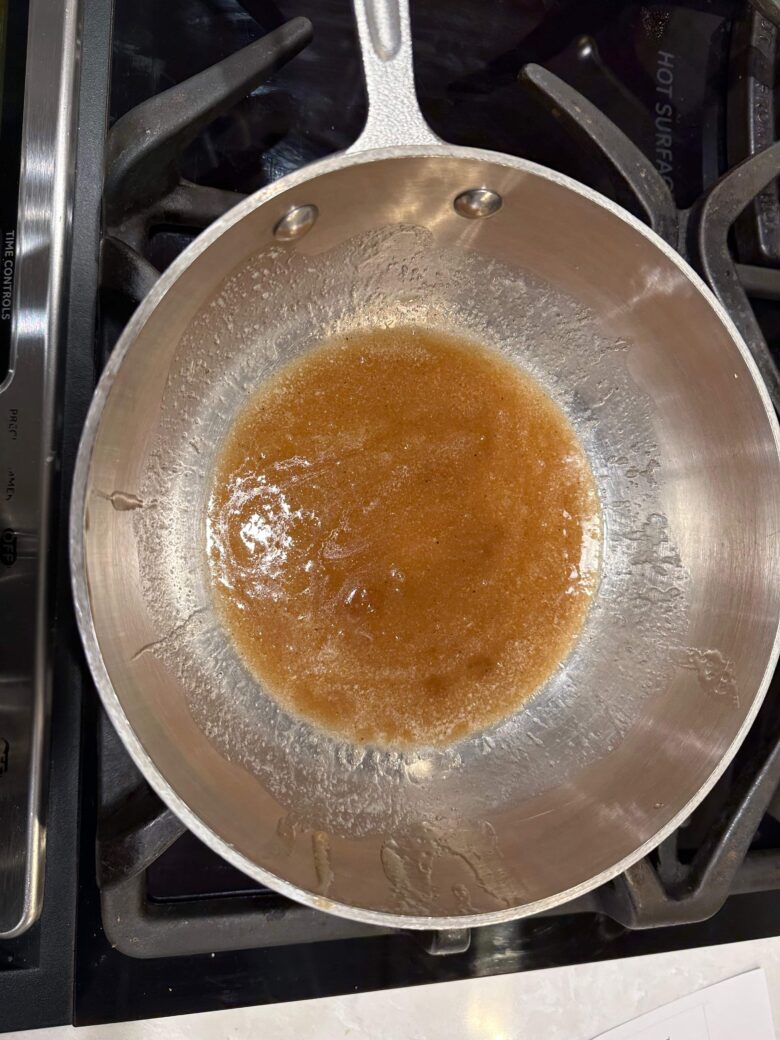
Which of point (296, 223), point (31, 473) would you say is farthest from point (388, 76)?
point (31, 473)

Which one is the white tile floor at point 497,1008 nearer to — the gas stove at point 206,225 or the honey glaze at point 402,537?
the gas stove at point 206,225

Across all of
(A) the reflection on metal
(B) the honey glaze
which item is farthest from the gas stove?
(B) the honey glaze

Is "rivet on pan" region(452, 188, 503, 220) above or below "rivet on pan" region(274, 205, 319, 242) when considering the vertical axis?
above

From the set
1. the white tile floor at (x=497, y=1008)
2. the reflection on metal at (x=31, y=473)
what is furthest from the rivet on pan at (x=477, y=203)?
the white tile floor at (x=497, y=1008)

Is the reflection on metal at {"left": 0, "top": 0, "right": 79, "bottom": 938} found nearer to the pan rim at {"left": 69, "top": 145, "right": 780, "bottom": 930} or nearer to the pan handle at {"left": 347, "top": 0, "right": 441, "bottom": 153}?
the pan rim at {"left": 69, "top": 145, "right": 780, "bottom": 930}

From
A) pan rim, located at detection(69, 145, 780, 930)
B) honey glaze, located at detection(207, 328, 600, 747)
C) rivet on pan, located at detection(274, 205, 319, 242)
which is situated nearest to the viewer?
pan rim, located at detection(69, 145, 780, 930)

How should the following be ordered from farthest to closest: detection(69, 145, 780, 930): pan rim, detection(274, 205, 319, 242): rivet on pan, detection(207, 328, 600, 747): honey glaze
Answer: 1. detection(207, 328, 600, 747): honey glaze
2. detection(274, 205, 319, 242): rivet on pan
3. detection(69, 145, 780, 930): pan rim

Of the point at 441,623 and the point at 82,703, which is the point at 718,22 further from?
the point at 82,703

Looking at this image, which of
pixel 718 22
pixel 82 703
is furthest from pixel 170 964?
pixel 718 22

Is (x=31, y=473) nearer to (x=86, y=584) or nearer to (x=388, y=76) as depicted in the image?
(x=86, y=584)
